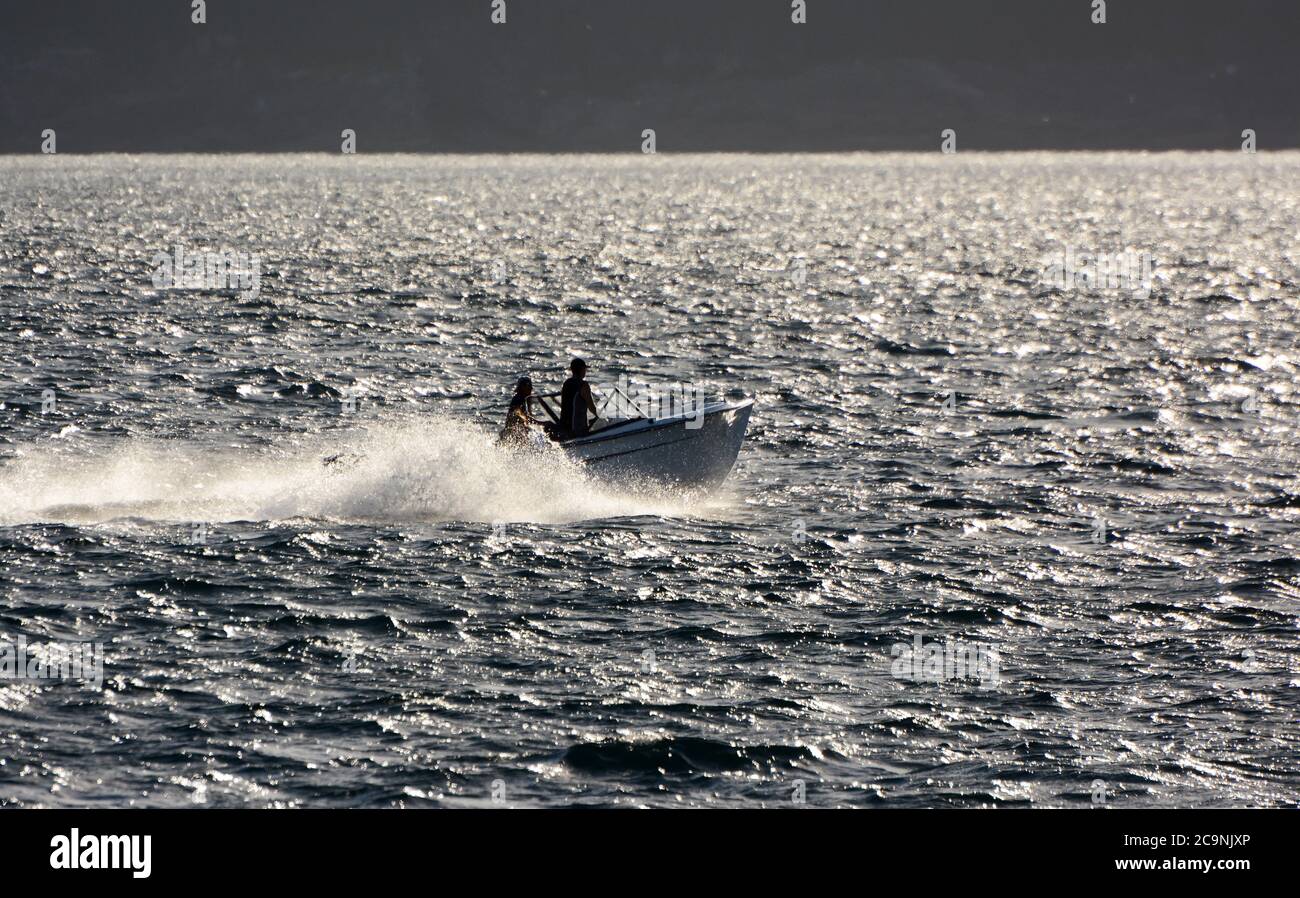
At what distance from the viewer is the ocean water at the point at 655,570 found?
14.5 metres

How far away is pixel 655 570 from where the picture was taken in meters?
20.8

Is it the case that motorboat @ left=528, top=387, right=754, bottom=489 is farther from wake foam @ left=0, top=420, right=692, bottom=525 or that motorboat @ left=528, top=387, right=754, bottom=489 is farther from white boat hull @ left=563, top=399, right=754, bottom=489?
wake foam @ left=0, top=420, right=692, bottom=525

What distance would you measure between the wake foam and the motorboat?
0.84 ft

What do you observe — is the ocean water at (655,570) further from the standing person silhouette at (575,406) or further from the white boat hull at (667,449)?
the standing person silhouette at (575,406)

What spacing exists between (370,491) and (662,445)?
421cm

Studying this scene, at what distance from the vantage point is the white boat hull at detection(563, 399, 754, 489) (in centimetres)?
2405

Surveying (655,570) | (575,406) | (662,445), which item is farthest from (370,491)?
(655,570)

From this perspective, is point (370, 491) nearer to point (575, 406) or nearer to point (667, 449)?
point (575, 406)

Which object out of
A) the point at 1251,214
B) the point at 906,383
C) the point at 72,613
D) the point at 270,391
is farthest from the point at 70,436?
the point at 1251,214
